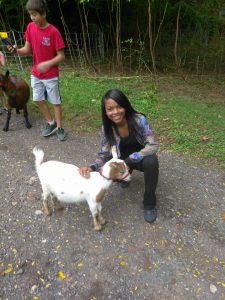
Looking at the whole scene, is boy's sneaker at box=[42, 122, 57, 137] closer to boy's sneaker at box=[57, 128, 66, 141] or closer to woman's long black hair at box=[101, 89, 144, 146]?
boy's sneaker at box=[57, 128, 66, 141]

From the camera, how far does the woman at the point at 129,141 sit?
113 inches

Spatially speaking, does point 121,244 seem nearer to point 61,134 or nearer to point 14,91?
point 61,134

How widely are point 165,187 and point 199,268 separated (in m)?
1.24

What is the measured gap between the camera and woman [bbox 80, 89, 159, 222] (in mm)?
2875

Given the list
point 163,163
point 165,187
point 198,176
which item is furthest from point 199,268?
point 163,163

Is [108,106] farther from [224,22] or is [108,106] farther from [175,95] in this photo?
[224,22]

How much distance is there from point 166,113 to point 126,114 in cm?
286

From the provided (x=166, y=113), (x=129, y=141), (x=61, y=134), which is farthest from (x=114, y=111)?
(x=166, y=113)

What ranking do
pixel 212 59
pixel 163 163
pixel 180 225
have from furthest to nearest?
pixel 212 59 < pixel 163 163 < pixel 180 225

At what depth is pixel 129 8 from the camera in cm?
968

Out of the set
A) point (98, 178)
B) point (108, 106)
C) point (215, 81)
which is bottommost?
point (215, 81)

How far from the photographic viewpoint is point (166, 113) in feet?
18.7

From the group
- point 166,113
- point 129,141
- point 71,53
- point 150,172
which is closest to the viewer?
point 150,172

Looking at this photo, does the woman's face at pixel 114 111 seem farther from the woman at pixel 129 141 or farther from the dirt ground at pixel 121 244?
the dirt ground at pixel 121 244
